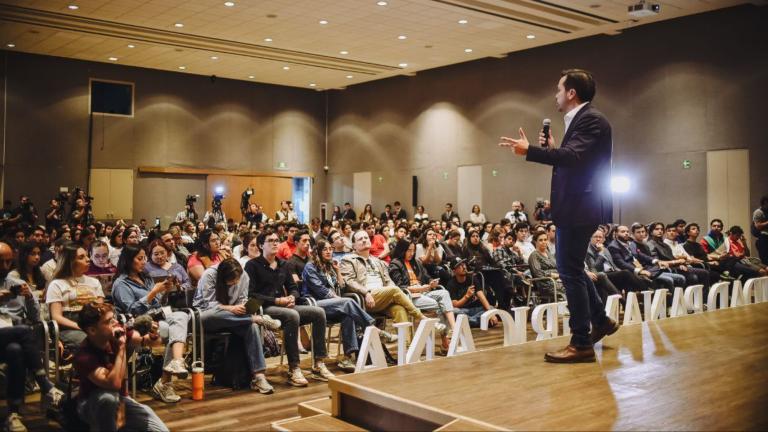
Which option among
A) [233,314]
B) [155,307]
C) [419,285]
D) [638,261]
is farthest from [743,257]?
[155,307]

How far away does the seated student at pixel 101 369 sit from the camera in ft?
10.2

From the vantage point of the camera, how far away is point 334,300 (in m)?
5.48

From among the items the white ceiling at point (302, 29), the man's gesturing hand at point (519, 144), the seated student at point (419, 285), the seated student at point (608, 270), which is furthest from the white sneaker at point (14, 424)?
the white ceiling at point (302, 29)

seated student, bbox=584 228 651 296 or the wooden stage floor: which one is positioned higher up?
seated student, bbox=584 228 651 296

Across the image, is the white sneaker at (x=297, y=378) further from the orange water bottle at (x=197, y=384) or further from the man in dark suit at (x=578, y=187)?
the man in dark suit at (x=578, y=187)

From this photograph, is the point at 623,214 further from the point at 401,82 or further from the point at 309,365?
the point at 309,365

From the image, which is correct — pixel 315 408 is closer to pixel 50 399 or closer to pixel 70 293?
pixel 50 399

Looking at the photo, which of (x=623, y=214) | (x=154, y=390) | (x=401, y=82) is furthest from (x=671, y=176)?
(x=154, y=390)

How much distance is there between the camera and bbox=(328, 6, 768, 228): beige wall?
1200 centimetres

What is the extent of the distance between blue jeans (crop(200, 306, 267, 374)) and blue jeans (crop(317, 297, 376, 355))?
2.34ft

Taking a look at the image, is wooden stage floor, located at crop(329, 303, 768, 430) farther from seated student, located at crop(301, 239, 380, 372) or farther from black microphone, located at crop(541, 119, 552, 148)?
seated student, located at crop(301, 239, 380, 372)

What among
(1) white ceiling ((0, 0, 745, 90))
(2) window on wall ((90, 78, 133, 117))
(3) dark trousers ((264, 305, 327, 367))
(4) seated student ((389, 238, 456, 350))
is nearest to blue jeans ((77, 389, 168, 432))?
(3) dark trousers ((264, 305, 327, 367))

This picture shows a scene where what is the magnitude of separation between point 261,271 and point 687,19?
10.6 meters

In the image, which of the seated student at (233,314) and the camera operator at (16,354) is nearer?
the camera operator at (16,354)
